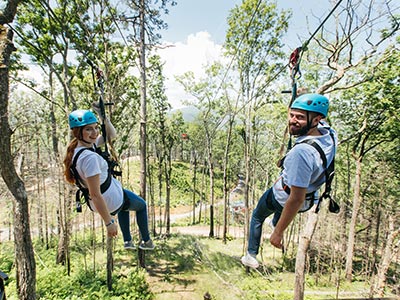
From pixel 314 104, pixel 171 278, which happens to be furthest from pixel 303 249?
pixel 171 278

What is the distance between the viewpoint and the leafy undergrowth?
Result: 25.1ft

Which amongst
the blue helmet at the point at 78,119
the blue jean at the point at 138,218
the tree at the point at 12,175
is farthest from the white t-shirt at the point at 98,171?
the tree at the point at 12,175

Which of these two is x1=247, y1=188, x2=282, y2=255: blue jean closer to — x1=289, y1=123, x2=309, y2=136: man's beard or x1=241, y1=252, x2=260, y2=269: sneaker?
x1=241, y1=252, x2=260, y2=269: sneaker

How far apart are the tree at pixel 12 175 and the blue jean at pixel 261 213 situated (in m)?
4.99

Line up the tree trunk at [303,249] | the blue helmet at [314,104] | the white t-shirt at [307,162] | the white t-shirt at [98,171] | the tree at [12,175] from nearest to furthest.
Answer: the white t-shirt at [307,162], the blue helmet at [314,104], the white t-shirt at [98,171], the tree at [12,175], the tree trunk at [303,249]

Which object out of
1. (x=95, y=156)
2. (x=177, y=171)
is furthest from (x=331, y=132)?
(x=177, y=171)

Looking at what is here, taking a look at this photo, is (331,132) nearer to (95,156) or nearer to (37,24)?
(95,156)

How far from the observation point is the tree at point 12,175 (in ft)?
13.6

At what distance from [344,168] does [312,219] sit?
11.6 metres

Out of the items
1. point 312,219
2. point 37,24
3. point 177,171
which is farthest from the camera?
point 177,171

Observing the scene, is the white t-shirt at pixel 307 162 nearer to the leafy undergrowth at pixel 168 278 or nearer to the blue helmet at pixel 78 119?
the blue helmet at pixel 78 119

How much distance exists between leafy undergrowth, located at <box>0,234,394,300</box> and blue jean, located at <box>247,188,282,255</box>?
667 cm

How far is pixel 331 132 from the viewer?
1991 millimetres

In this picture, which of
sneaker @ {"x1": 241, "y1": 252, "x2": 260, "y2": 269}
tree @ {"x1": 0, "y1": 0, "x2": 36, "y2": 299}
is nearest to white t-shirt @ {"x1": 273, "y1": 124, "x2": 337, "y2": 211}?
sneaker @ {"x1": 241, "y1": 252, "x2": 260, "y2": 269}
